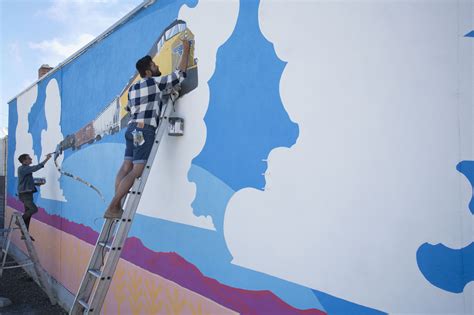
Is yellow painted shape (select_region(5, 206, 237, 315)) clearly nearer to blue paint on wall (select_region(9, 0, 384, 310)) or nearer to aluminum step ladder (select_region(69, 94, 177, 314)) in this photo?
blue paint on wall (select_region(9, 0, 384, 310))

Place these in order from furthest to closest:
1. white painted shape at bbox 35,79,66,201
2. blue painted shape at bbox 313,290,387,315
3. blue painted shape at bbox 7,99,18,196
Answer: blue painted shape at bbox 7,99,18,196 → white painted shape at bbox 35,79,66,201 → blue painted shape at bbox 313,290,387,315

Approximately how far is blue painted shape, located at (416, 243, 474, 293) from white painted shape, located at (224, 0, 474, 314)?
1.3 inches

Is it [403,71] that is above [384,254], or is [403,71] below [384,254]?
above

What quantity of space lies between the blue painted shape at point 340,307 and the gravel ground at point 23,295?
5.36 meters

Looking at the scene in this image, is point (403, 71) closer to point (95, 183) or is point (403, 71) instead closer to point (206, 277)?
point (206, 277)

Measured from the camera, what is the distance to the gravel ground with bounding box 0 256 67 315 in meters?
6.45

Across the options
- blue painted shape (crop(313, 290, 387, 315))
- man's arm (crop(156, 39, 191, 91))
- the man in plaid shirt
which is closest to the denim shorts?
the man in plaid shirt

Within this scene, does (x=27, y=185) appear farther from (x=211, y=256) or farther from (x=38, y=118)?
(x=211, y=256)

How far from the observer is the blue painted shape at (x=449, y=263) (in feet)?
6.06

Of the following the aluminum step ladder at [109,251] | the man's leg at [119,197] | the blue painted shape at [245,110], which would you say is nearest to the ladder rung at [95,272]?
the aluminum step ladder at [109,251]

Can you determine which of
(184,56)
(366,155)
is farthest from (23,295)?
(366,155)

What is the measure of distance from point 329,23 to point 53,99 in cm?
652

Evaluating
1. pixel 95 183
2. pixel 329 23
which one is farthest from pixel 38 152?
pixel 329 23

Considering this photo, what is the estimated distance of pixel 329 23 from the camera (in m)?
2.43
